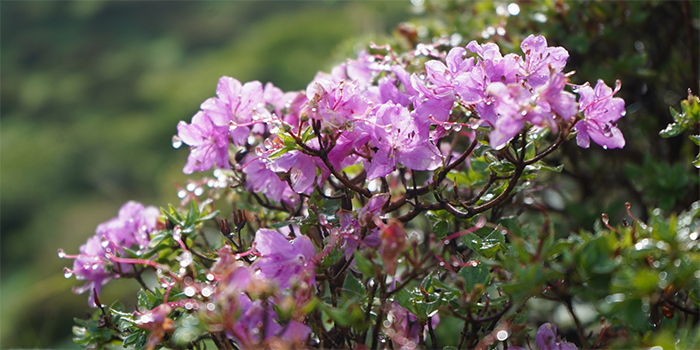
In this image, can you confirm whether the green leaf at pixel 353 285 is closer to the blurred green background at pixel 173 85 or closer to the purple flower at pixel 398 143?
the purple flower at pixel 398 143

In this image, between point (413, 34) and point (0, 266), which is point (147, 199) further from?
point (413, 34)

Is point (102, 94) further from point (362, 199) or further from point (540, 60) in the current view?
point (540, 60)

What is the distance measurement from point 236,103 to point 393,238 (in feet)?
1.16

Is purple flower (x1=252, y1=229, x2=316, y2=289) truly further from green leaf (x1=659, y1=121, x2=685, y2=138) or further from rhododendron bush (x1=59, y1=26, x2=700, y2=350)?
green leaf (x1=659, y1=121, x2=685, y2=138)

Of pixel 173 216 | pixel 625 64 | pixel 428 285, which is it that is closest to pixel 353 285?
pixel 428 285

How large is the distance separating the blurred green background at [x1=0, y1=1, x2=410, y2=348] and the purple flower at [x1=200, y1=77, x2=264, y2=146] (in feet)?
5.03

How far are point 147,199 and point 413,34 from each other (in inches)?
79.4

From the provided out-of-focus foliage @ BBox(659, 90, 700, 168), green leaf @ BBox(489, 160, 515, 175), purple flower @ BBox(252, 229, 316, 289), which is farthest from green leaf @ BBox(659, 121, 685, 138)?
purple flower @ BBox(252, 229, 316, 289)

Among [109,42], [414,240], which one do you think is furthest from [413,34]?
[109,42]

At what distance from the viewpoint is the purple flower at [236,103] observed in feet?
2.48

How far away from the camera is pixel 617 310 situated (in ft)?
1.61

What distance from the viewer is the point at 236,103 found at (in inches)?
30.2

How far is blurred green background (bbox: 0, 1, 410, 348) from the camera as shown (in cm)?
257

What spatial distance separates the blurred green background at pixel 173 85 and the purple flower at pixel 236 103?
45 centimetres
